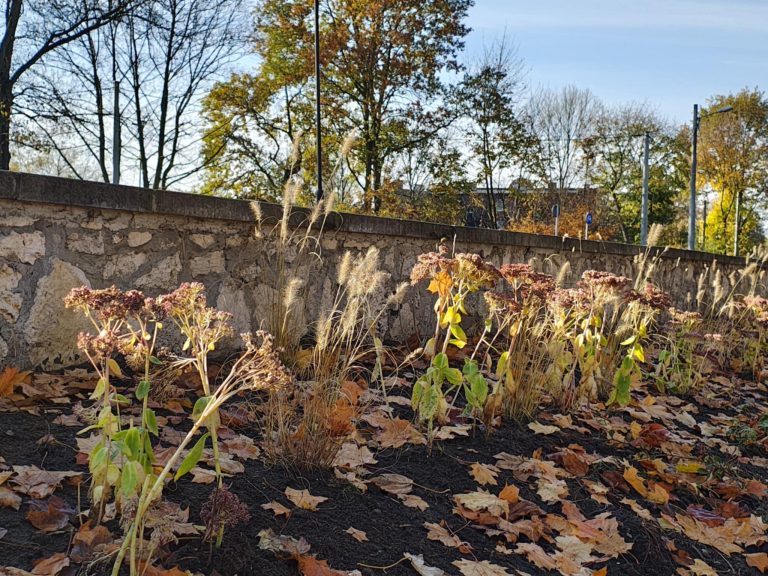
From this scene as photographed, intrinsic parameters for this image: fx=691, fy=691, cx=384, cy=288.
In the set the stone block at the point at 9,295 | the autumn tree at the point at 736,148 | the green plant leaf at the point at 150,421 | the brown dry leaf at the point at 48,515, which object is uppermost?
the autumn tree at the point at 736,148

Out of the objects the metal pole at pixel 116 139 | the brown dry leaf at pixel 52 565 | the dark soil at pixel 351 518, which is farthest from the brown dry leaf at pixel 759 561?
the metal pole at pixel 116 139

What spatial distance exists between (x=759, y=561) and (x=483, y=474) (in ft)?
4.07

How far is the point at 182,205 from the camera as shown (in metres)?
3.91

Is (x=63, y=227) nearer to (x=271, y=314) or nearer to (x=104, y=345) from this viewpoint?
(x=271, y=314)

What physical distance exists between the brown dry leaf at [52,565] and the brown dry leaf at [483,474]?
1.72 metres

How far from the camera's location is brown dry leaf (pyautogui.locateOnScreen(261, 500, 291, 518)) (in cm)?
229

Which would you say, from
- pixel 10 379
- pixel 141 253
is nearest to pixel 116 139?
pixel 141 253

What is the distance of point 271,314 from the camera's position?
419 centimetres

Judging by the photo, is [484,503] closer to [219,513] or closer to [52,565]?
[219,513]

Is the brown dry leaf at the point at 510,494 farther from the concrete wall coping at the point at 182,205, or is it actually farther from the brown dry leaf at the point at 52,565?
the concrete wall coping at the point at 182,205

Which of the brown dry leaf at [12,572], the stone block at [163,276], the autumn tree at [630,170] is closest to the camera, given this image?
the brown dry leaf at [12,572]

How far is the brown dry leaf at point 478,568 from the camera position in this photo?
2.28 m

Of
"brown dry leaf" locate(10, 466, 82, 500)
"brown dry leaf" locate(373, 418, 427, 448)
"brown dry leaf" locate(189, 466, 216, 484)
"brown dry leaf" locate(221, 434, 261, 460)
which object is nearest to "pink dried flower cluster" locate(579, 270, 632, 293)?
"brown dry leaf" locate(373, 418, 427, 448)

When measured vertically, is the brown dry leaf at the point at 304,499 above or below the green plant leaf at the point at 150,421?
below
